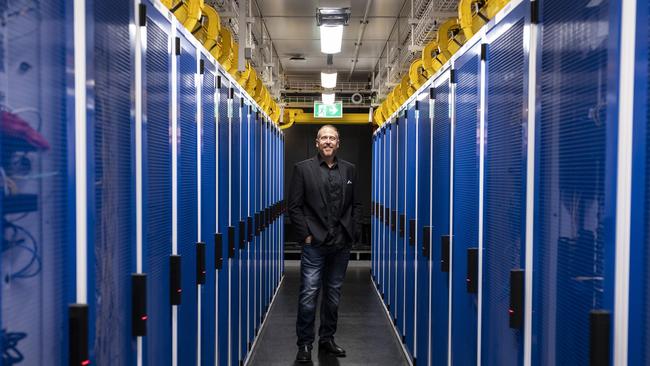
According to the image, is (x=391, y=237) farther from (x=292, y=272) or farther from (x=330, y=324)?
(x=292, y=272)

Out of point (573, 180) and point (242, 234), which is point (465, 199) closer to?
point (573, 180)

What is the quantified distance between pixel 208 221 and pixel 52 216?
5.02ft

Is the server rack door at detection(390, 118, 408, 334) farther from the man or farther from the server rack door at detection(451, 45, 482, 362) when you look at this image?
the server rack door at detection(451, 45, 482, 362)

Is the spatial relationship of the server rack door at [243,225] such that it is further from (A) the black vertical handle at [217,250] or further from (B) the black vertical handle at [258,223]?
(A) the black vertical handle at [217,250]

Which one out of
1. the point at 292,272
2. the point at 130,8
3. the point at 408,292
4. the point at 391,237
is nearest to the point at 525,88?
the point at 130,8

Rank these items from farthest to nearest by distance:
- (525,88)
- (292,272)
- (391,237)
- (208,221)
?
(292,272) → (391,237) → (208,221) → (525,88)

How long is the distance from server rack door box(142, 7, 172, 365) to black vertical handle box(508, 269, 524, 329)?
1152 mm

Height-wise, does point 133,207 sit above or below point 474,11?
below

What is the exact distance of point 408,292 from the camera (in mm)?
4258

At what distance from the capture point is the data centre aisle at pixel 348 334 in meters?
4.32

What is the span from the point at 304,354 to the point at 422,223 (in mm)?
1483

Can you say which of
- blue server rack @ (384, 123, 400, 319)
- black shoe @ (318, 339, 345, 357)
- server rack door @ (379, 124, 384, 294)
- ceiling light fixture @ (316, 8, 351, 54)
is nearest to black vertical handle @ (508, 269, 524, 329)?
black shoe @ (318, 339, 345, 357)

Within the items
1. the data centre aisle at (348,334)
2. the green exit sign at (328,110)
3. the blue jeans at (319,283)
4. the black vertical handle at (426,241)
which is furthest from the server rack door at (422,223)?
the green exit sign at (328,110)

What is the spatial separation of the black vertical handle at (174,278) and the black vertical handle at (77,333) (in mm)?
782
